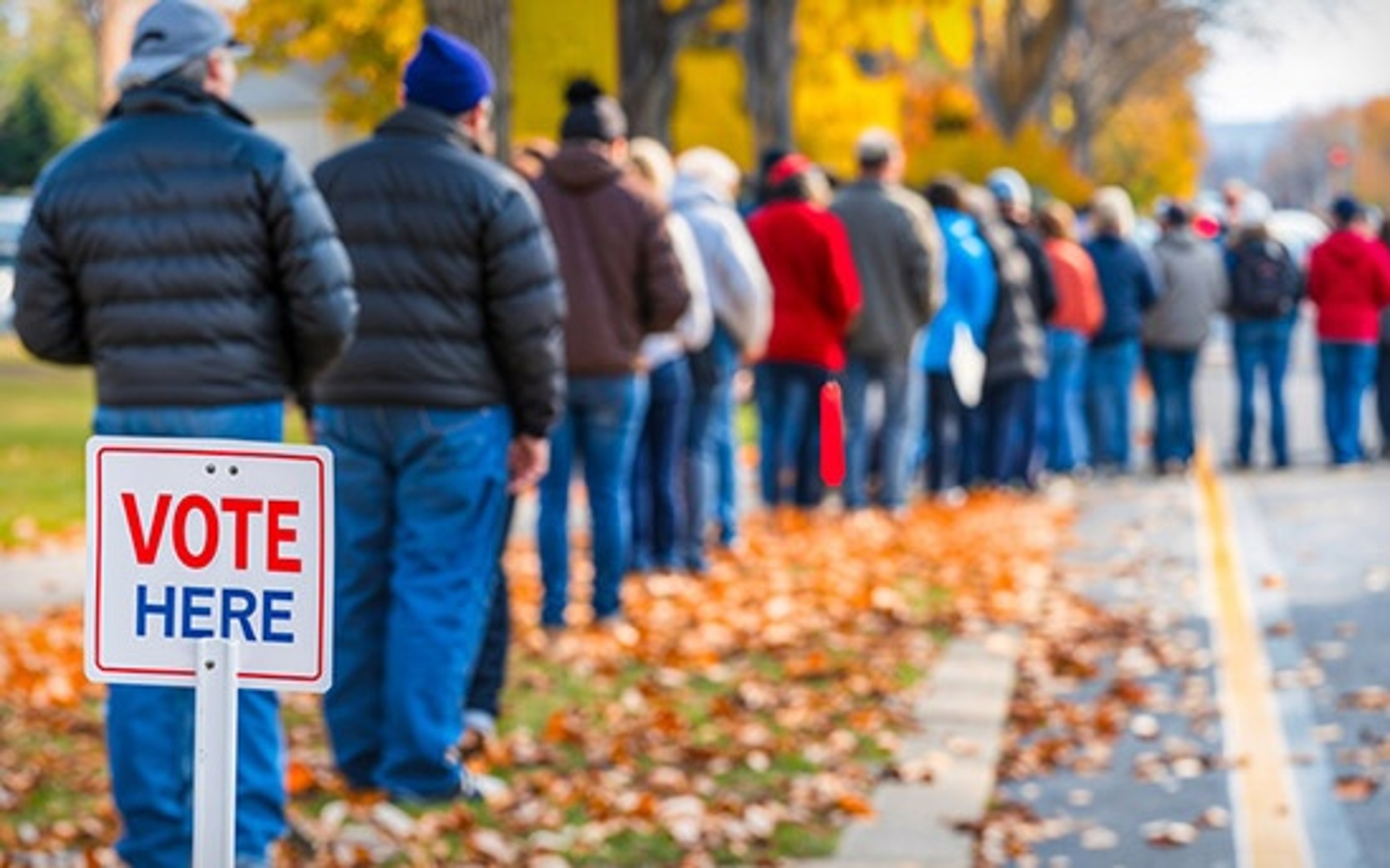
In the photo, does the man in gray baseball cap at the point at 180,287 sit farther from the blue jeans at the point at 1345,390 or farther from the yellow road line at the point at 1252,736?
the blue jeans at the point at 1345,390

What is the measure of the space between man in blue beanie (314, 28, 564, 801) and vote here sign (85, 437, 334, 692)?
12.3 ft

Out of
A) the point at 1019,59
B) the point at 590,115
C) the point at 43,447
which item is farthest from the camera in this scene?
the point at 1019,59

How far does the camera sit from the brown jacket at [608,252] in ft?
37.6

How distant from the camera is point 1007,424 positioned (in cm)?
1955

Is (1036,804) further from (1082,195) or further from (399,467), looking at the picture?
(1082,195)

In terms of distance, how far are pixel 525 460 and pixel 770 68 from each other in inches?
804

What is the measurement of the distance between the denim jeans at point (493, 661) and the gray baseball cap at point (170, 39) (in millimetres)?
2313

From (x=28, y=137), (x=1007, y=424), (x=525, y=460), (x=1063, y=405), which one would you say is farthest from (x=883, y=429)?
(x=28, y=137)

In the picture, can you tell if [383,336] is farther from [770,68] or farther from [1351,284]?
[770,68]

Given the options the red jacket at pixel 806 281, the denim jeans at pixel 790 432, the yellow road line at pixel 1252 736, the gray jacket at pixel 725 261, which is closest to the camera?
the yellow road line at pixel 1252 736

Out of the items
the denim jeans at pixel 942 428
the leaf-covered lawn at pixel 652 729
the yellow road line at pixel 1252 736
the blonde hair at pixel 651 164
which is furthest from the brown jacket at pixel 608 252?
the denim jeans at pixel 942 428

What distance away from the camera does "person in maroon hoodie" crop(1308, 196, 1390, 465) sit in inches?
838

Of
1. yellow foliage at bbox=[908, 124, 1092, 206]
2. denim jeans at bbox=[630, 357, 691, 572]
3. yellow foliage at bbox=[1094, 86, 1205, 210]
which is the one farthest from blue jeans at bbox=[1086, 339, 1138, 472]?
yellow foliage at bbox=[1094, 86, 1205, 210]

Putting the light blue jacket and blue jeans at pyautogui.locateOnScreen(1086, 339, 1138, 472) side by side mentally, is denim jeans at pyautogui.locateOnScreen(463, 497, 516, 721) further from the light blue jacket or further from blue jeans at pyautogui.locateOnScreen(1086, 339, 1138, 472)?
blue jeans at pyautogui.locateOnScreen(1086, 339, 1138, 472)
